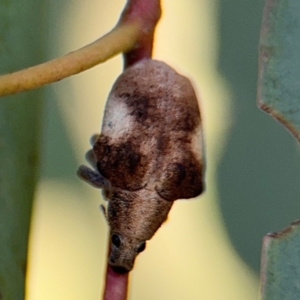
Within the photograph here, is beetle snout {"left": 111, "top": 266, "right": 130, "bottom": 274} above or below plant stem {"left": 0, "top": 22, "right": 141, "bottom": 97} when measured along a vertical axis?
below

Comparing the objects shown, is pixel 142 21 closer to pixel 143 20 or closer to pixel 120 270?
pixel 143 20

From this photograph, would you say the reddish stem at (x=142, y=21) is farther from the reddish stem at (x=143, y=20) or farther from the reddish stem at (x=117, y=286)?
the reddish stem at (x=117, y=286)

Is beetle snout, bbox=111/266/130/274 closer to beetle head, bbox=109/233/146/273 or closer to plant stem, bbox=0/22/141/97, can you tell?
beetle head, bbox=109/233/146/273

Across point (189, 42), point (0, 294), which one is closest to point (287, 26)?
point (189, 42)

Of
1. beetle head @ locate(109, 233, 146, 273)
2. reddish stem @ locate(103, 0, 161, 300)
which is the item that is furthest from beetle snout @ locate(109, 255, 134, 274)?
reddish stem @ locate(103, 0, 161, 300)

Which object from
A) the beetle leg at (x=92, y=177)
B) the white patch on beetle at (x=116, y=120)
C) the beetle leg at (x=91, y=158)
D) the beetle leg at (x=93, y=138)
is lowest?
the beetle leg at (x=92, y=177)

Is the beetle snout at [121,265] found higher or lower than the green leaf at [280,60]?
lower

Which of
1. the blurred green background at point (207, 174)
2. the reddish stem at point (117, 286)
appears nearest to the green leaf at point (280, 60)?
the blurred green background at point (207, 174)

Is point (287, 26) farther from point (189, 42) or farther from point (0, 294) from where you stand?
point (0, 294)
